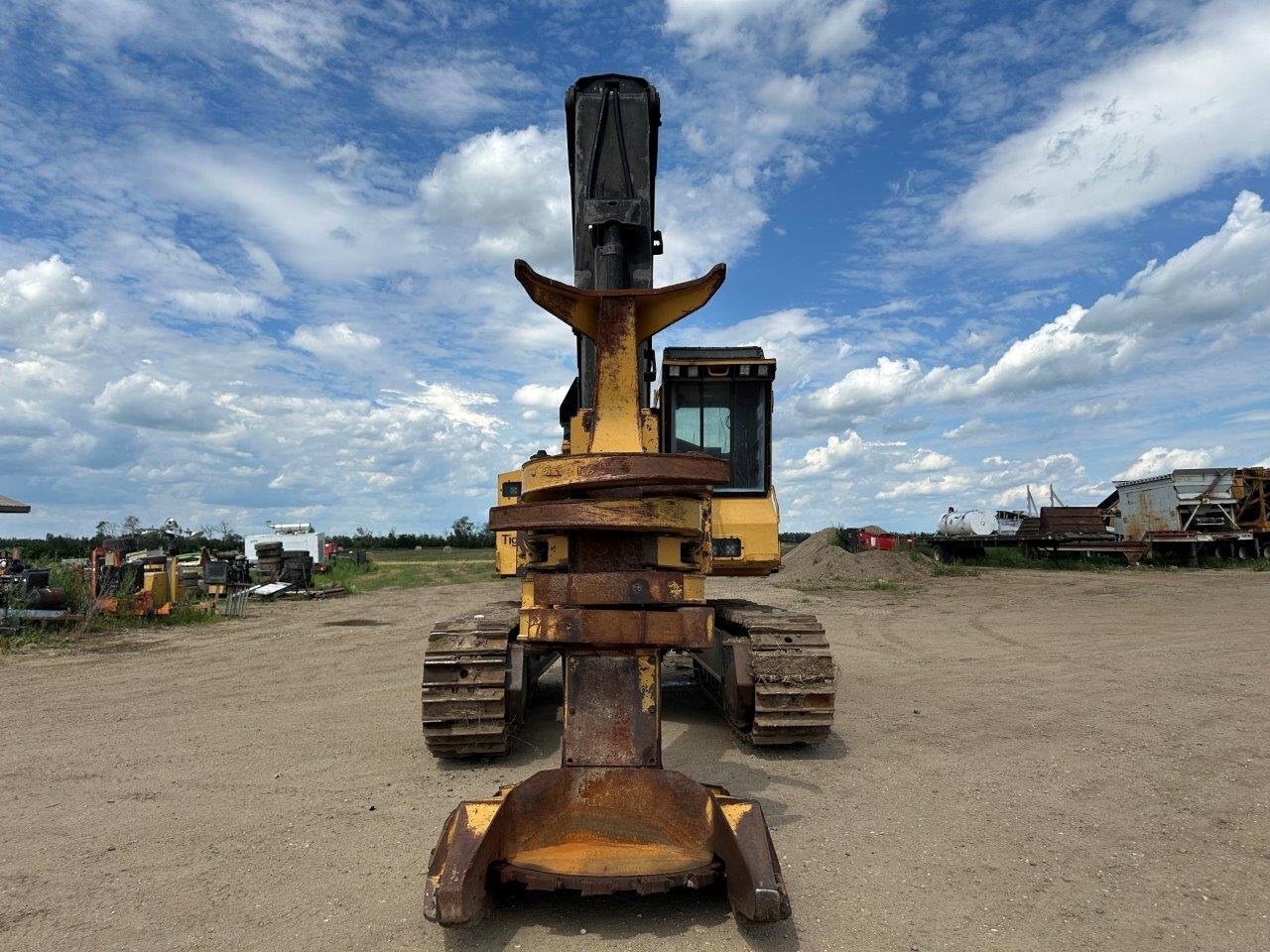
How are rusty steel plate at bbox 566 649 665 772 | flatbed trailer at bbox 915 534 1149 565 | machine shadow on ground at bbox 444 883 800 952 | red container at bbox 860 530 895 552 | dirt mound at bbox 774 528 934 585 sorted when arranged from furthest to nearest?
red container at bbox 860 530 895 552 → flatbed trailer at bbox 915 534 1149 565 → dirt mound at bbox 774 528 934 585 → rusty steel plate at bbox 566 649 665 772 → machine shadow on ground at bbox 444 883 800 952

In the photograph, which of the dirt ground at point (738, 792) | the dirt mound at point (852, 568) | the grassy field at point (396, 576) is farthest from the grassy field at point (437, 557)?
the dirt ground at point (738, 792)

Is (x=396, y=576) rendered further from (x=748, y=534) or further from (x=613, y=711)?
(x=613, y=711)

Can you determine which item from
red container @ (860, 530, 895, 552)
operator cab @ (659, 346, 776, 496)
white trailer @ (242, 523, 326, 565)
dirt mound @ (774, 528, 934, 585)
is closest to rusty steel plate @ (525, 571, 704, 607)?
operator cab @ (659, 346, 776, 496)

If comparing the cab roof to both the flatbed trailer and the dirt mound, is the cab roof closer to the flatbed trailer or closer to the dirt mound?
the dirt mound

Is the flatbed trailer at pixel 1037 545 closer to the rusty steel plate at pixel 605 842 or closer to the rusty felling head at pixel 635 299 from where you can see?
the rusty felling head at pixel 635 299

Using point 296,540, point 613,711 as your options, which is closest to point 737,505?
point 613,711

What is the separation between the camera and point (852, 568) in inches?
1054

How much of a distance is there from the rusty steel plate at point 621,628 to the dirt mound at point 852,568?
2263cm

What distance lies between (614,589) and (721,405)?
437 centimetres

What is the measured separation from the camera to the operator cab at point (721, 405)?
297 inches

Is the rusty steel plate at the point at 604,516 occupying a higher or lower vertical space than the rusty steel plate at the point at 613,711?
higher

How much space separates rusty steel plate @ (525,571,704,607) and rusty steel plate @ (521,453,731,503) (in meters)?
0.40

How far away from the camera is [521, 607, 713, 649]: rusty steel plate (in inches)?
142

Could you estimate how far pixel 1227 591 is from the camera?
19781 mm
